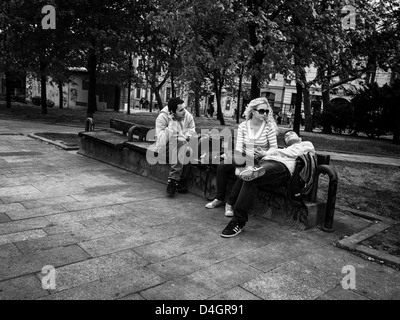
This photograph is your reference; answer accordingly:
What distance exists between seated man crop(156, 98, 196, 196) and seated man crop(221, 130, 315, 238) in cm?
146

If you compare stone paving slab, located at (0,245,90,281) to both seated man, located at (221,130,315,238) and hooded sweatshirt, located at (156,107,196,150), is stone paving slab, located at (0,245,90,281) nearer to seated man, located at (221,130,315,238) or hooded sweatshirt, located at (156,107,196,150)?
seated man, located at (221,130,315,238)

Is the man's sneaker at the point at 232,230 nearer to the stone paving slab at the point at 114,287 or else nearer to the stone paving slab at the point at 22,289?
the stone paving slab at the point at 114,287

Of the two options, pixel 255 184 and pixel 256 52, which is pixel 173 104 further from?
pixel 256 52

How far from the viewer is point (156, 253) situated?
357 centimetres

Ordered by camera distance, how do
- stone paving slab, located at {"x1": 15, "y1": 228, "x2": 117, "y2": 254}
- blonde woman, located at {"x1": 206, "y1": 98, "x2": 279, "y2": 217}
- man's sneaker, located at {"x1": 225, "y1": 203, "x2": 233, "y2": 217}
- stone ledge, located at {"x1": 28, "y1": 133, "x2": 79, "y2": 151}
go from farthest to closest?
stone ledge, located at {"x1": 28, "y1": 133, "x2": 79, "y2": 151} → blonde woman, located at {"x1": 206, "y1": 98, "x2": 279, "y2": 217} → man's sneaker, located at {"x1": 225, "y1": 203, "x2": 233, "y2": 217} → stone paving slab, located at {"x1": 15, "y1": 228, "x2": 117, "y2": 254}

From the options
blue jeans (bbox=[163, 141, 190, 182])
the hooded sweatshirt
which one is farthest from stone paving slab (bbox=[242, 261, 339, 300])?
the hooded sweatshirt

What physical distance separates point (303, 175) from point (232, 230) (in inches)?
44.1

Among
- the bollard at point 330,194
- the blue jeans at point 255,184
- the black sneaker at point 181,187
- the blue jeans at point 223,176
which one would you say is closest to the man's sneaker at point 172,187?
the black sneaker at point 181,187

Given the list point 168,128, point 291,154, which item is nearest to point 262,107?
point 291,154

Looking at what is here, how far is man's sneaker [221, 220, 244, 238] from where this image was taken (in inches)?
162

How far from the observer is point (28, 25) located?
15648 millimetres

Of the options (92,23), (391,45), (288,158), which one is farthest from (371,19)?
(288,158)

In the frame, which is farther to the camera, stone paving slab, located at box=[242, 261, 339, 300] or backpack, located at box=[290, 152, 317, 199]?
backpack, located at box=[290, 152, 317, 199]
